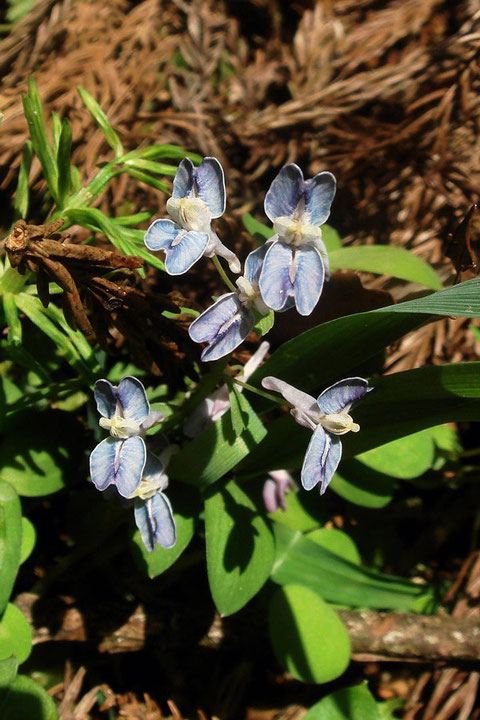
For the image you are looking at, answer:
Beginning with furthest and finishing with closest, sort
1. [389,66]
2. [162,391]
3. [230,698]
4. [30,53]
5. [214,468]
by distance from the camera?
[389,66], [30,53], [230,698], [162,391], [214,468]

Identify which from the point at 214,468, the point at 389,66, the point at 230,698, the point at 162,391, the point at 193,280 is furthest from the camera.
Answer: the point at 389,66

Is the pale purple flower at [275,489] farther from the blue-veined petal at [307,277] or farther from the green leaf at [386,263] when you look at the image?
the blue-veined petal at [307,277]

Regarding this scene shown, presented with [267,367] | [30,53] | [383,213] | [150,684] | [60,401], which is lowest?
[150,684]

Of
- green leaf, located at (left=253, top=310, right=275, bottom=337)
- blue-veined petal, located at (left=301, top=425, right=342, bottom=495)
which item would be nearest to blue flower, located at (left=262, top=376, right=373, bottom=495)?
blue-veined petal, located at (left=301, top=425, right=342, bottom=495)

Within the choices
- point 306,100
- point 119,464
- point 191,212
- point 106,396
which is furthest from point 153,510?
point 306,100

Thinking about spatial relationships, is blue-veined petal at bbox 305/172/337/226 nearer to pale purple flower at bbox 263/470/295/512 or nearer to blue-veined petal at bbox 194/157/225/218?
blue-veined petal at bbox 194/157/225/218

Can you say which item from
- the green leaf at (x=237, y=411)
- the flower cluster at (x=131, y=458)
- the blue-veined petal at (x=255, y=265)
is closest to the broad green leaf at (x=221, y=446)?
the green leaf at (x=237, y=411)

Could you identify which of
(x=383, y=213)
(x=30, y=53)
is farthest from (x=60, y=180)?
(x=383, y=213)

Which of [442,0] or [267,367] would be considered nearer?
[267,367]

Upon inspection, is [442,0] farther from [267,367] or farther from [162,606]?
[162,606]
